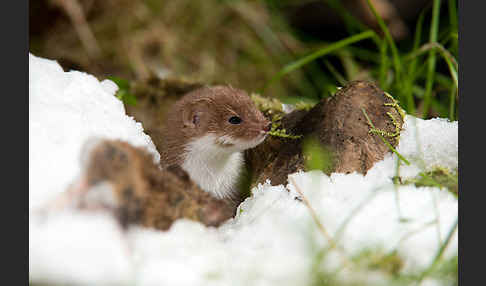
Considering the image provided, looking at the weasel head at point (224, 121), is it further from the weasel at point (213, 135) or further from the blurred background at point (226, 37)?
the blurred background at point (226, 37)

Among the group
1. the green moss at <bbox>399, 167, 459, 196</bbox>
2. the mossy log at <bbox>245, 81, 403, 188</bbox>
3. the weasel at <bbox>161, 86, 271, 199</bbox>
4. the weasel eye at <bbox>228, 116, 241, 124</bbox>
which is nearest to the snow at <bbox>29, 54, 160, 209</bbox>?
the weasel at <bbox>161, 86, 271, 199</bbox>

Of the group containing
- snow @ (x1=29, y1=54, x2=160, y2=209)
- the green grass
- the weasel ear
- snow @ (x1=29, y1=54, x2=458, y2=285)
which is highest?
the green grass

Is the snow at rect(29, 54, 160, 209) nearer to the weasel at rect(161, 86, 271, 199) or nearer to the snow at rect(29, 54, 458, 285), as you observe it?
the snow at rect(29, 54, 458, 285)

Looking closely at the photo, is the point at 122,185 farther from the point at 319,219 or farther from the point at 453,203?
the point at 453,203

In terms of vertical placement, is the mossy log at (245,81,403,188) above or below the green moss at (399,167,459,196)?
above

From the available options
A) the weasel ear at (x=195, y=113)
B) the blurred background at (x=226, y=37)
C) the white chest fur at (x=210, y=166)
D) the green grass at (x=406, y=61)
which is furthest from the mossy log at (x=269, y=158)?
the blurred background at (x=226, y=37)

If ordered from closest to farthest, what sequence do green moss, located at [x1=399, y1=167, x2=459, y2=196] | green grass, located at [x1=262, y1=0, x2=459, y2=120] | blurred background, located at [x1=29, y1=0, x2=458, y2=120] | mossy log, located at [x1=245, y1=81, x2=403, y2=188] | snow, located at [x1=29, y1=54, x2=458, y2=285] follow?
1. snow, located at [x1=29, y1=54, x2=458, y2=285]
2. green moss, located at [x1=399, y1=167, x2=459, y2=196]
3. mossy log, located at [x1=245, y1=81, x2=403, y2=188]
4. green grass, located at [x1=262, y1=0, x2=459, y2=120]
5. blurred background, located at [x1=29, y1=0, x2=458, y2=120]

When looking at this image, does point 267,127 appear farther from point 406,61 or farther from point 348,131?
point 406,61
